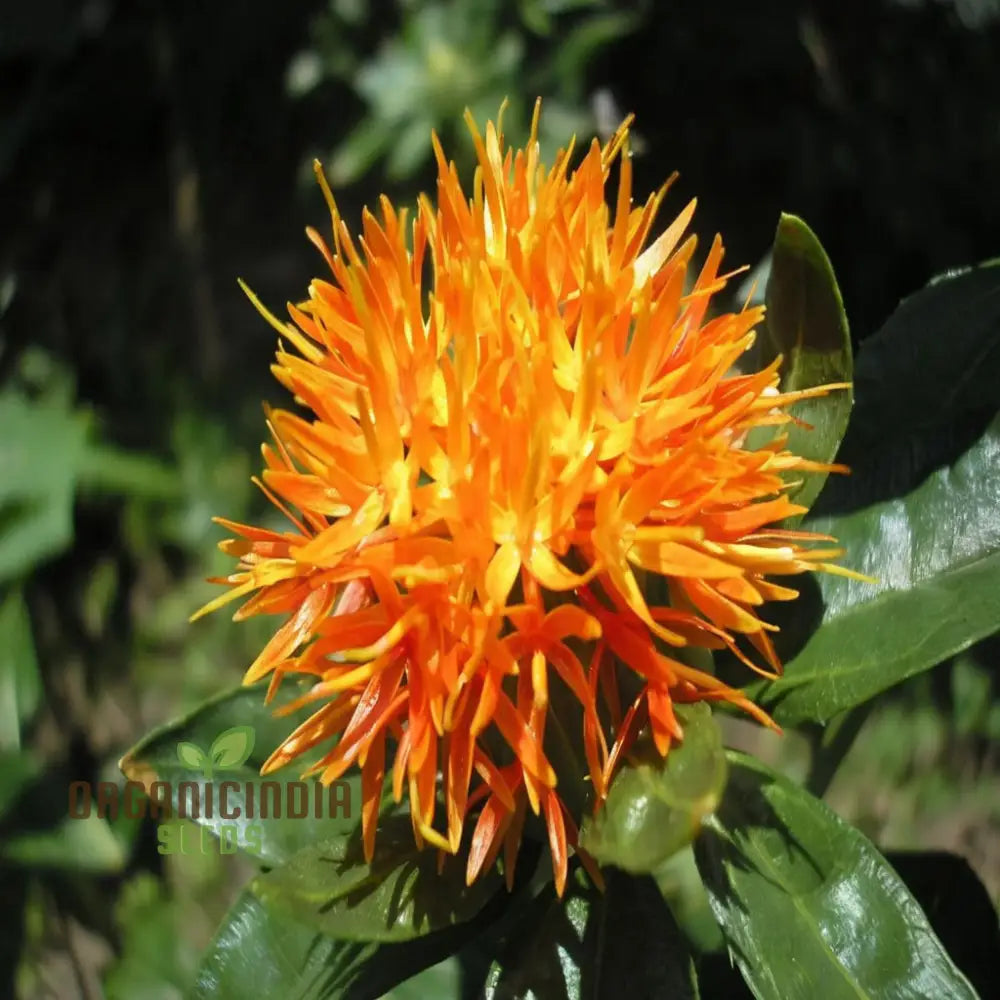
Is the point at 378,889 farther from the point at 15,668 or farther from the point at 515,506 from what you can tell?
the point at 15,668

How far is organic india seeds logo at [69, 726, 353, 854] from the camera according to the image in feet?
3.28

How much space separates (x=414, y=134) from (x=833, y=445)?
148 cm

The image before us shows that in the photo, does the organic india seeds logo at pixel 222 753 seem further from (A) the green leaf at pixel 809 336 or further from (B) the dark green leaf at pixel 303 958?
(A) the green leaf at pixel 809 336

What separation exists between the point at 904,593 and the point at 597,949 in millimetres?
403

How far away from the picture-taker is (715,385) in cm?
79

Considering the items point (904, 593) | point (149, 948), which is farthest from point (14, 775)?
point (904, 593)

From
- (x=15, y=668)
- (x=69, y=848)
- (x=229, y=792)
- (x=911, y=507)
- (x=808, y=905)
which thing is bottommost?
(x=69, y=848)

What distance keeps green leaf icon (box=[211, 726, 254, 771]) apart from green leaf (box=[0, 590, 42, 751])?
158cm

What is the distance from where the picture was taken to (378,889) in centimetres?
85

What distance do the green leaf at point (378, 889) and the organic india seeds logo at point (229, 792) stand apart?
0.53ft

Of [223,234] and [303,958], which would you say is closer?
[303,958]

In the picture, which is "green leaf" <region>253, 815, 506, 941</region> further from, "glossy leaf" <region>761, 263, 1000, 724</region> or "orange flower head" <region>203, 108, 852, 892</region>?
"glossy leaf" <region>761, 263, 1000, 724</region>

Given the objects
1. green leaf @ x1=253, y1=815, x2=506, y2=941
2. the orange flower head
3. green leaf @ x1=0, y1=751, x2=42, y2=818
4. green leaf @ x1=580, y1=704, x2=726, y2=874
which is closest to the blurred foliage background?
green leaf @ x1=0, y1=751, x2=42, y2=818

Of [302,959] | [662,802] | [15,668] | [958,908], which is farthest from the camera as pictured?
[15,668]
